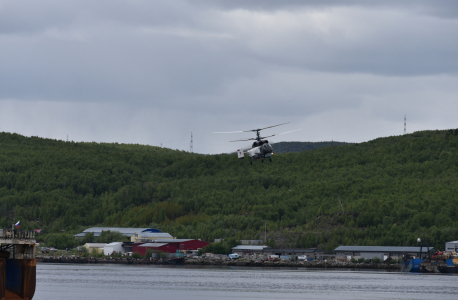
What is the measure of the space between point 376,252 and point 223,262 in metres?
34.7

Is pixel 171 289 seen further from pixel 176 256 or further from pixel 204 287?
pixel 176 256

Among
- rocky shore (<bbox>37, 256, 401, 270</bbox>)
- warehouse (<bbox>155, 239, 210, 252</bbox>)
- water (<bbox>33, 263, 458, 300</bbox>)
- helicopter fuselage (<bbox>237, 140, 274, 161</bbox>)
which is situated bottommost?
water (<bbox>33, 263, 458, 300</bbox>)

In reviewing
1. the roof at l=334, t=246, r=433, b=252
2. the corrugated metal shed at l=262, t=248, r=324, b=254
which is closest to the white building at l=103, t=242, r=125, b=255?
the corrugated metal shed at l=262, t=248, r=324, b=254

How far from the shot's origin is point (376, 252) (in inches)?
6344

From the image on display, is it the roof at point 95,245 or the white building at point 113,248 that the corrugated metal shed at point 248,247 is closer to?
the white building at point 113,248

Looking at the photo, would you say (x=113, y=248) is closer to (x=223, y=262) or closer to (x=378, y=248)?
(x=223, y=262)

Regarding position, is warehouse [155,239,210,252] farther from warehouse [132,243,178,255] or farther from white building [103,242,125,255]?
white building [103,242,125,255]

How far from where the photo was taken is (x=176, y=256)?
587 feet

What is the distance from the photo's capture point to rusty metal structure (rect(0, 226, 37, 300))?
59.5 metres

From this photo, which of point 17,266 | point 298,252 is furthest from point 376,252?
point 17,266

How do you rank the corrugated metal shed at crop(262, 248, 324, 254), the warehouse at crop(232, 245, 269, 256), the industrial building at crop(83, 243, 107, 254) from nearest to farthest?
the corrugated metal shed at crop(262, 248, 324, 254), the warehouse at crop(232, 245, 269, 256), the industrial building at crop(83, 243, 107, 254)

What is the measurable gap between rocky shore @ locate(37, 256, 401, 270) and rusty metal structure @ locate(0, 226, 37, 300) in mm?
102506

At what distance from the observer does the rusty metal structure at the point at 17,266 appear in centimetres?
5950

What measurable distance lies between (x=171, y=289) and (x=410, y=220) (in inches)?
3985
